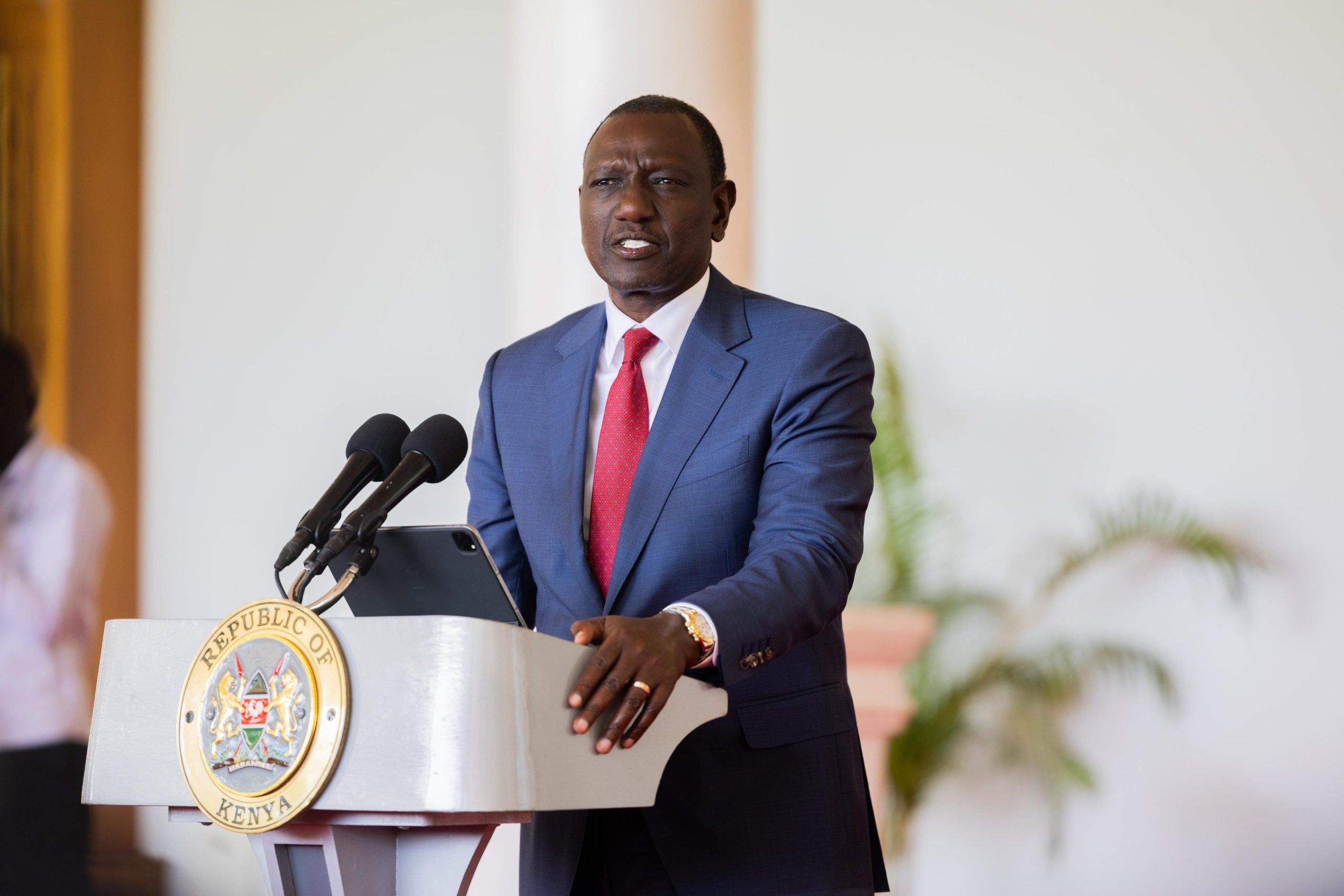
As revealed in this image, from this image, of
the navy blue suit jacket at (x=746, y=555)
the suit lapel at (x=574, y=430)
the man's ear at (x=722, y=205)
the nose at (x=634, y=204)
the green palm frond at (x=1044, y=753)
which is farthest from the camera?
the green palm frond at (x=1044, y=753)

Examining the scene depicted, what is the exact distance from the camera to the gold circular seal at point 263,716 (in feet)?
5.05

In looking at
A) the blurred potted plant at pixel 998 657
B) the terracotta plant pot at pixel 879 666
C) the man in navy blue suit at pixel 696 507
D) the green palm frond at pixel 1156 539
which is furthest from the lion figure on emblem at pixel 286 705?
the green palm frond at pixel 1156 539

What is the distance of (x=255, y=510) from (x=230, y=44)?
7.35 feet

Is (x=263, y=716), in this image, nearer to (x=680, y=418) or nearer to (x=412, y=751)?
(x=412, y=751)

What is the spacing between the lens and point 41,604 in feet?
19.0

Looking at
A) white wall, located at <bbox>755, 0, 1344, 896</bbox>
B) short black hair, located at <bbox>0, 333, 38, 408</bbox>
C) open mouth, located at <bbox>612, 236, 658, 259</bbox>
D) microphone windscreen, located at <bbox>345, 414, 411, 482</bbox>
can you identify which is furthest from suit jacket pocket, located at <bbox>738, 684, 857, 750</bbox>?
white wall, located at <bbox>755, 0, 1344, 896</bbox>

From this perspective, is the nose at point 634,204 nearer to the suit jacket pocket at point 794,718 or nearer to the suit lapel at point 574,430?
the suit lapel at point 574,430

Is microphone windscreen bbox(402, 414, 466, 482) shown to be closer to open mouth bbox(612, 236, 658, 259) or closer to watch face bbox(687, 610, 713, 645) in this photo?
watch face bbox(687, 610, 713, 645)

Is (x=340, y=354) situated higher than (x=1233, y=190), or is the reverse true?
(x=1233, y=190)

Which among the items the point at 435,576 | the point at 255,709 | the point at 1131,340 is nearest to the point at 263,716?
the point at 255,709

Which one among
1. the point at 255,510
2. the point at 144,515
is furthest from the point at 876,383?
the point at 144,515

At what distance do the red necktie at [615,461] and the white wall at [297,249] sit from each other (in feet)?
14.3

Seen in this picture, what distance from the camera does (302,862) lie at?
1.69m

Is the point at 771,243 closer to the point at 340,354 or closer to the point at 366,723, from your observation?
the point at 340,354
